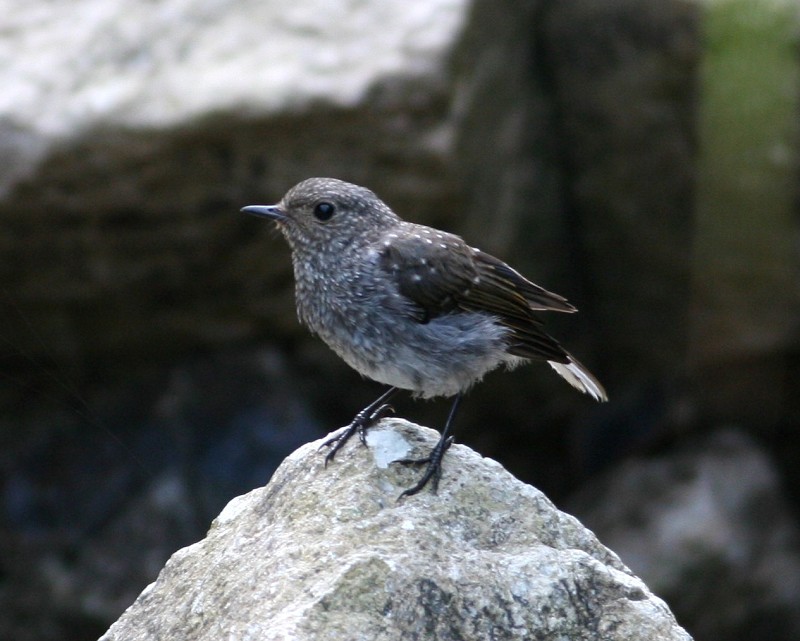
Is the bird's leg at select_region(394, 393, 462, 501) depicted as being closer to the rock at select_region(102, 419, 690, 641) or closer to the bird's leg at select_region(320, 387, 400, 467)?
the rock at select_region(102, 419, 690, 641)

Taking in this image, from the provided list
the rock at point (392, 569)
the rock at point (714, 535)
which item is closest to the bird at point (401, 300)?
the rock at point (392, 569)

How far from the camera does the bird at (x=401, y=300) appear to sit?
439 cm

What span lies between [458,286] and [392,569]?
148cm

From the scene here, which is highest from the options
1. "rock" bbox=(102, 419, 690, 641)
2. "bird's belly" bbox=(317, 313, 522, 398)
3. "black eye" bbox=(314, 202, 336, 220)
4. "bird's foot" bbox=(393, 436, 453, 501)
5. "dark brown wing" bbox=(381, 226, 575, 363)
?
"black eye" bbox=(314, 202, 336, 220)

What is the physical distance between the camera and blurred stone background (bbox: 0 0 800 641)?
24.3 feet

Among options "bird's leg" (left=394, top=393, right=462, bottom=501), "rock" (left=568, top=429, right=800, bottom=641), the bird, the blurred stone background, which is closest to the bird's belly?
the bird

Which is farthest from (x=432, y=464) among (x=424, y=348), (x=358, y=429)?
(x=424, y=348)

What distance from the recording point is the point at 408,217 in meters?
7.67

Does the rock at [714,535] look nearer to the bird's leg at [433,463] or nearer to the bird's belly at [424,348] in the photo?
the bird's belly at [424,348]

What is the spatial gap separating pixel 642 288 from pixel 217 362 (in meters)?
3.44

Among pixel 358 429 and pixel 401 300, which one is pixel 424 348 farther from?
pixel 358 429

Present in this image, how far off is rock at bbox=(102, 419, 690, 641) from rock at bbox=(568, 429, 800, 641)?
4.89 metres

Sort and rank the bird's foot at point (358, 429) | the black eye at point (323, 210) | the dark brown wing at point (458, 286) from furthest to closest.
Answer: the black eye at point (323, 210) < the dark brown wing at point (458, 286) < the bird's foot at point (358, 429)

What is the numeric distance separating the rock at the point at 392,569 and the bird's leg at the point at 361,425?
0.04m
